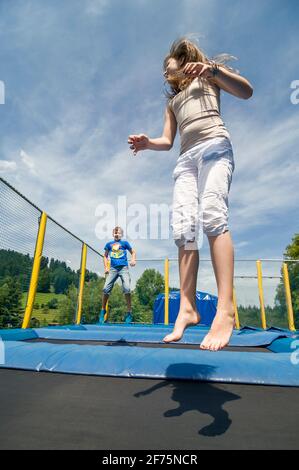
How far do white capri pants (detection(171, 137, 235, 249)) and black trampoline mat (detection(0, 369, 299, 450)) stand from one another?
0.52 meters

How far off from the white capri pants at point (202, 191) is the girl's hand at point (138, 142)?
0.19 metres

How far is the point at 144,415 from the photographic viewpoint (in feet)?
2.30

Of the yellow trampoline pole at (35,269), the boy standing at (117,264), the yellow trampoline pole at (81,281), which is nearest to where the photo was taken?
the yellow trampoline pole at (35,269)

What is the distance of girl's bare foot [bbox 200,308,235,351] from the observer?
0.90 metres

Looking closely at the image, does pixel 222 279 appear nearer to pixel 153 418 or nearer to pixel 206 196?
pixel 206 196

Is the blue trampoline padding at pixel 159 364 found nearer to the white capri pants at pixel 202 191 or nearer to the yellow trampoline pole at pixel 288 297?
the white capri pants at pixel 202 191

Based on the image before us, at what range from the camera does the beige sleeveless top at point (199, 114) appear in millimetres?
1155

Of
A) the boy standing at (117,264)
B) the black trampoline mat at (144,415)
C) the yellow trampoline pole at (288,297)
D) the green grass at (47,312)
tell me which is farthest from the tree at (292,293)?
the black trampoline mat at (144,415)

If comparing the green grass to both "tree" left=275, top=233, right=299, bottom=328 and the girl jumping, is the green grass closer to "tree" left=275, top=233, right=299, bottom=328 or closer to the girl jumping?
the girl jumping

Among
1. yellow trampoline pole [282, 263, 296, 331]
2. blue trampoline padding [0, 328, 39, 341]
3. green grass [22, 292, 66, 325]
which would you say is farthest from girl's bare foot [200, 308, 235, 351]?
yellow trampoline pole [282, 263, 296, 331]

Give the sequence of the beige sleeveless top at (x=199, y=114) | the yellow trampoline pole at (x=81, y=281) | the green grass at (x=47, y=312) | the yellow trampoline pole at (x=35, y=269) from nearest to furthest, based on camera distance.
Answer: the beige sleeveless top at (x=199, y=114) → the yellow trampoline pole at (x=35, y=269) → the green grass at (x=47, y=312) → the yellow trampoline pole at (x=81, y=281)

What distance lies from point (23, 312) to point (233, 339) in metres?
1.92

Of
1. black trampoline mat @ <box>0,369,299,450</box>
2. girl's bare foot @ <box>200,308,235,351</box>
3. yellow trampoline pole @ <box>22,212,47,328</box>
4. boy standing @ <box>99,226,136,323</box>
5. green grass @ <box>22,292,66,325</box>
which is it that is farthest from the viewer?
boy standing @ <box>99,226,136,323</box>

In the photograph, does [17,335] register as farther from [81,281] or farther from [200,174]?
[81,281]
